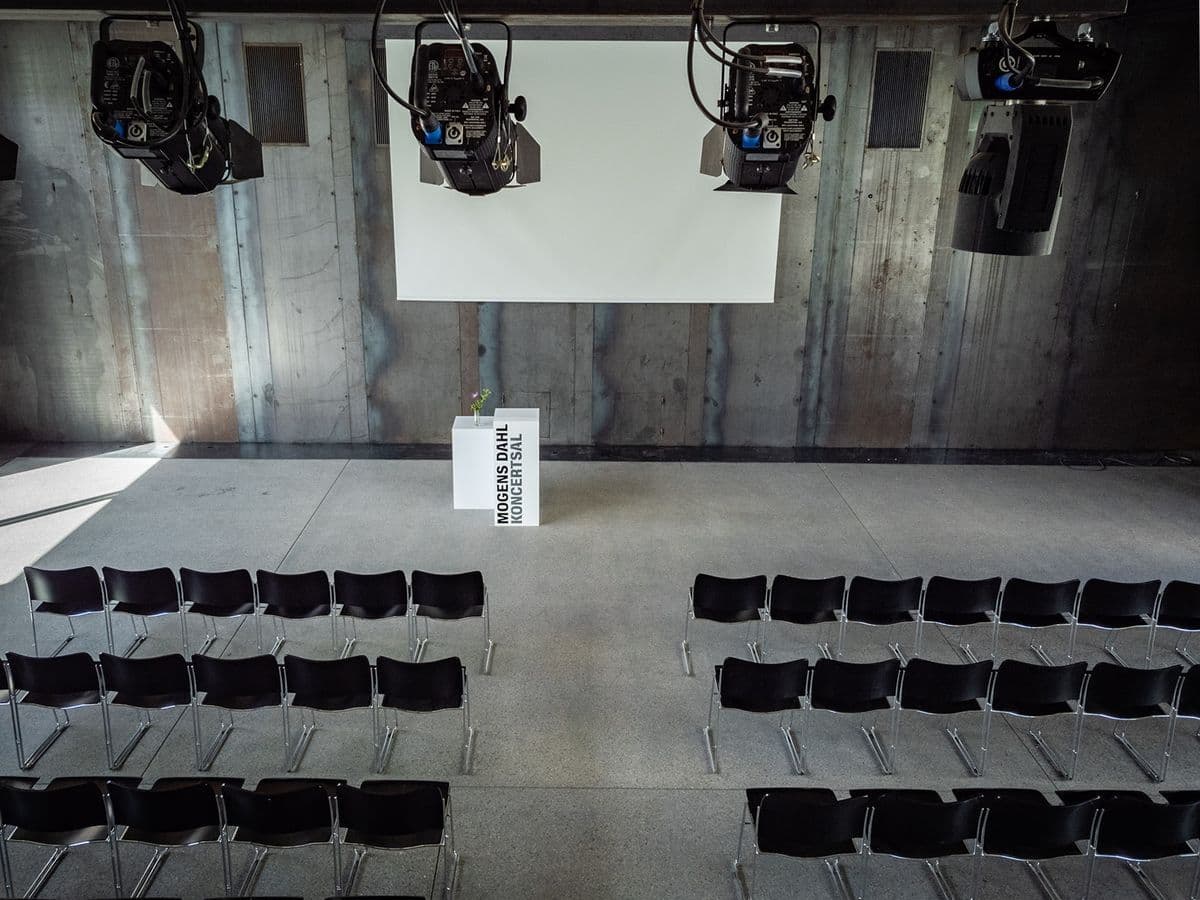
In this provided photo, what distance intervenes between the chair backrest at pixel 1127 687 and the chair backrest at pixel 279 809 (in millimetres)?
4412

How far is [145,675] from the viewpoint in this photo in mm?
5496

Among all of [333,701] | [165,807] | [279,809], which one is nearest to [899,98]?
[333,701]

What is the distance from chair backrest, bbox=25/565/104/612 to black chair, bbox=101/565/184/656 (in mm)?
117

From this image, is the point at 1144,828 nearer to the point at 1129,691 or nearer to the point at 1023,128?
the point at 1129,691

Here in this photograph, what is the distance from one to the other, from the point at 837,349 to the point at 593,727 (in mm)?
6684

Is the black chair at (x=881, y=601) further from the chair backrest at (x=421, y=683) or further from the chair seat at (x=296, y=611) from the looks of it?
the chair seat at (x=296, y=611)

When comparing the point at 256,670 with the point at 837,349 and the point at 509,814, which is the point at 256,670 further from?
the point at 837,349

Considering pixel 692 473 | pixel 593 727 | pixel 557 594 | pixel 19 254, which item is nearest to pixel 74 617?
pixel 557 594

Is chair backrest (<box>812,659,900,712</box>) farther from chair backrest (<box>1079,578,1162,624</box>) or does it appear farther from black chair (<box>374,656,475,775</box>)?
black chair (<box>374,656,475,775</box>)

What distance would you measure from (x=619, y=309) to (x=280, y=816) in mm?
7606

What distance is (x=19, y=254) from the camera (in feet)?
35.2

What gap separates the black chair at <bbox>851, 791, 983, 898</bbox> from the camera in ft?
14.9

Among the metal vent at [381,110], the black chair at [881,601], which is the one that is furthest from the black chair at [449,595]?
the metal vent at [381,110]

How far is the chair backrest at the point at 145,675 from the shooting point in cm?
546
